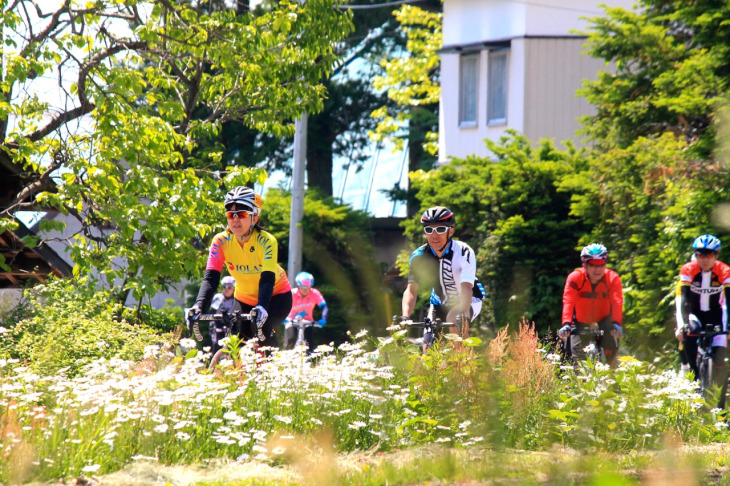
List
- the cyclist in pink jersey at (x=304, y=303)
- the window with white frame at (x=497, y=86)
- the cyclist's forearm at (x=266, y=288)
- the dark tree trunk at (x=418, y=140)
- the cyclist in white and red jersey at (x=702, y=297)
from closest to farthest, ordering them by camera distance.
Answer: the cyclist's forearm at (x=266, y=288) < the cyclist in white and red jersey at (x=702, y=297) < the cyclist in pink jersey at (x=304, y=303) < the window with white frame at (x=497, y=86) < the dark tree trunk at (x=418, y=140)

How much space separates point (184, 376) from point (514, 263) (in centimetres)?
1470

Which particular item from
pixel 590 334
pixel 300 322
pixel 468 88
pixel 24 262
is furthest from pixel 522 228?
pixel 24 262

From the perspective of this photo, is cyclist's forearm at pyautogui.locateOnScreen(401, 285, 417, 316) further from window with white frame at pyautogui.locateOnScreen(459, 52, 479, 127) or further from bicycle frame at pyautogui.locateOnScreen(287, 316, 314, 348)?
window with white frame at pyautogui.locateOnScreen(459, 52, 479, 127)

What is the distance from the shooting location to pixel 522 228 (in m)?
20.5

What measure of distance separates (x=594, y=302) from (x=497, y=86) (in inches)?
690

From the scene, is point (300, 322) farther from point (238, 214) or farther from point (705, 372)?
point (238, 214)

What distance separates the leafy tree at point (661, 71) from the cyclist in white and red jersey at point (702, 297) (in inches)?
174

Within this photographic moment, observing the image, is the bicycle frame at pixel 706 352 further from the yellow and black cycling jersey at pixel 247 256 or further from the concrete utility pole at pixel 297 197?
the concrete utility pole at pixel 297 197

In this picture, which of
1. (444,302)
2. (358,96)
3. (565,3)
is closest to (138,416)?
(444,302)

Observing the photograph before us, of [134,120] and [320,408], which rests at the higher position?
[134,120]

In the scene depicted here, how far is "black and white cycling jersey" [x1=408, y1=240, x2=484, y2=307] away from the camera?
365 inches

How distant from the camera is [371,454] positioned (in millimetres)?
6062

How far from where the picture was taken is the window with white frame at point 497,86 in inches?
1085

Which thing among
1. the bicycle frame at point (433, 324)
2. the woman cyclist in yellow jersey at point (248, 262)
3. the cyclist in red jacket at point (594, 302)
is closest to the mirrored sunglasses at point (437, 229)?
the bicycle frame at point (433, 324)
